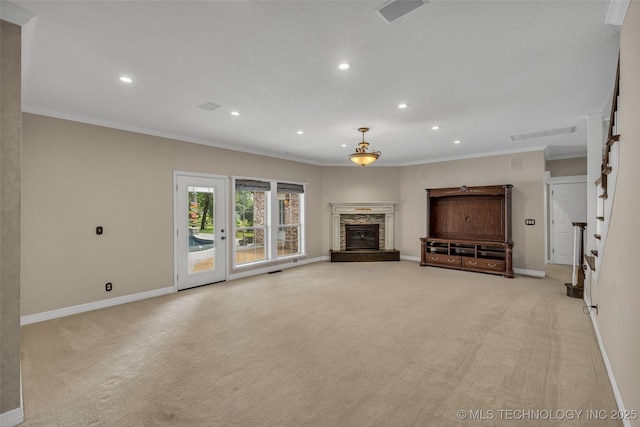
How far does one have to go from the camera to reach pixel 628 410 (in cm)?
180

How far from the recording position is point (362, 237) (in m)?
7.95

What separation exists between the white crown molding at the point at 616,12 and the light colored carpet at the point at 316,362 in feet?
8.64

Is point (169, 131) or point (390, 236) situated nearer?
point (169, 131)

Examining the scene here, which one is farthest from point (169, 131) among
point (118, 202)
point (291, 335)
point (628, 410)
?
point (628, 410)

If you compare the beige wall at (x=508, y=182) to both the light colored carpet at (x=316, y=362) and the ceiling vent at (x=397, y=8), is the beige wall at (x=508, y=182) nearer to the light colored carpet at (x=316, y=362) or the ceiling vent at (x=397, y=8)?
the light colored carpet at (x=316, y=362)

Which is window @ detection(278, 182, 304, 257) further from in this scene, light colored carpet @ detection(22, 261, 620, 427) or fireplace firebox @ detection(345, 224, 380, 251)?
light colored carpet @ detection(22, 261, 620, 427)

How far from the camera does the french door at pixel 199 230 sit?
16.3 ft

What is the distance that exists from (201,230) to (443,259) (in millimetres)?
5243

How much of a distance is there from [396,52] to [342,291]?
11.7ft

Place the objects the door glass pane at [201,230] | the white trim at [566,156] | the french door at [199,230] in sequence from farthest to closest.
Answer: the white trim at [566,156]
the door glass pane at [201,230]
the french door at [199,230]

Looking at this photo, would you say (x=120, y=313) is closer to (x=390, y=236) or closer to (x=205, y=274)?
(x=205, y=274)

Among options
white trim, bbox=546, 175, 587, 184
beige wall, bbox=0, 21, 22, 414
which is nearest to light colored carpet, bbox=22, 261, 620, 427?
beige wall, bbox=0, 21, 22, 414

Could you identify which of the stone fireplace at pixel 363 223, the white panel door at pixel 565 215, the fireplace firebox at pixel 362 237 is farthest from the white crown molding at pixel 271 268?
the white panel door at pixel 565 215

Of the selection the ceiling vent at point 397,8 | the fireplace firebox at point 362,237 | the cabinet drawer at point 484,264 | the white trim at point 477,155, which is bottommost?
the cabinet drawer at point 484,264
